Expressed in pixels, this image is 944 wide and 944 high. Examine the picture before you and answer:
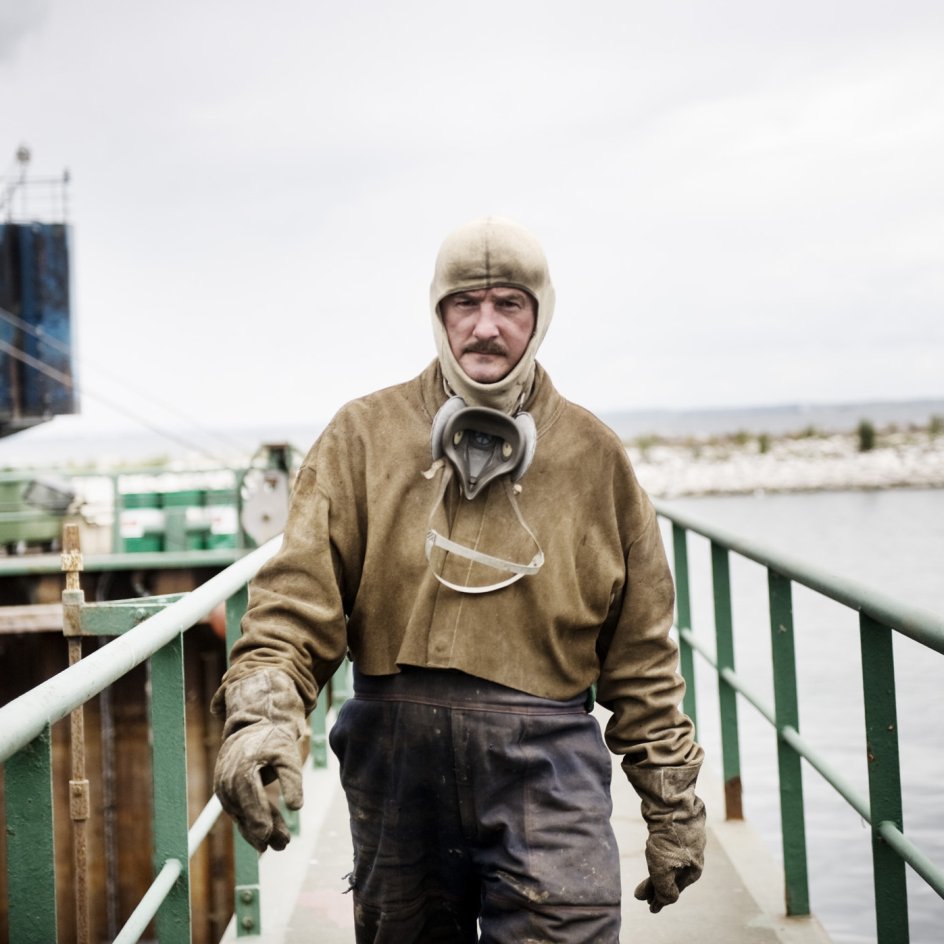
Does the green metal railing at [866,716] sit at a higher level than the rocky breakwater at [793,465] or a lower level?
lower

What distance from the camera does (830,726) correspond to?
10578 millimetres

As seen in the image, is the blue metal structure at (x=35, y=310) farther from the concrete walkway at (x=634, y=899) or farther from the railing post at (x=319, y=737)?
the concrete walkway at (x=634, y=899)

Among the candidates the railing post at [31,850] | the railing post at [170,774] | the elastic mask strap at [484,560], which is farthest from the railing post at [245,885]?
the railing post at [31,850]

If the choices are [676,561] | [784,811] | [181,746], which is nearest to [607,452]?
[181,746]

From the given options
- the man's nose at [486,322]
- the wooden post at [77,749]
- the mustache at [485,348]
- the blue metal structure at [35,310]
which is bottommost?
the wooden post at [77,749]

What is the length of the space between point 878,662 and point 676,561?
2.41m

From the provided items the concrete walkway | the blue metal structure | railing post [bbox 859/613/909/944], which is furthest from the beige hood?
the blue metal structure

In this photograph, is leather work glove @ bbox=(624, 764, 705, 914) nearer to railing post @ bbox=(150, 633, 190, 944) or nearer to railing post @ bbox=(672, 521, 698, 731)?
railing post @ bbox=(150, 633, 190, 944)

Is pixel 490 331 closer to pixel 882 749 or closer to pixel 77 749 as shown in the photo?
pixel 882 749

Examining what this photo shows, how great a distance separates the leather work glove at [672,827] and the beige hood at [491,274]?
29.7 inches

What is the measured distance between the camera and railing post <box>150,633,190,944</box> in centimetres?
258

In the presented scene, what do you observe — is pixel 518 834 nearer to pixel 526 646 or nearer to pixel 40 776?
pixel 526 646

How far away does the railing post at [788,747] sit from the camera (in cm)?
338

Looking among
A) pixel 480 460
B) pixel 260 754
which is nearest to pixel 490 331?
pixel 480 460
